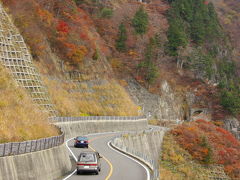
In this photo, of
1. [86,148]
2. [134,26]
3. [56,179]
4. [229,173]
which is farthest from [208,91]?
[56,179]

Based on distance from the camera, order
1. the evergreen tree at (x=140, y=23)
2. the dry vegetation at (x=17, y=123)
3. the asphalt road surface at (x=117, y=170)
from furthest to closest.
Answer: the evergreen tree at (x=140, y=23) < the asphalt road surface at (x=117, y=170) < the dry vegetation at (x=17, y=123)

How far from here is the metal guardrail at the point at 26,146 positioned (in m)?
16.2

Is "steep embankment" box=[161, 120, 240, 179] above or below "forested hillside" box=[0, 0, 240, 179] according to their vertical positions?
below

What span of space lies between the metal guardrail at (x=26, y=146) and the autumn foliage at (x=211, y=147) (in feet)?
102

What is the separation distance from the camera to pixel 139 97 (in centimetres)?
8094

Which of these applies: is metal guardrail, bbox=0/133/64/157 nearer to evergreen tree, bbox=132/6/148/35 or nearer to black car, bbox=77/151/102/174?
black car, bbox=77/151/102/174

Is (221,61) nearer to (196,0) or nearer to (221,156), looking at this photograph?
(196,0)

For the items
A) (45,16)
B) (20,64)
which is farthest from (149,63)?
(20,64)

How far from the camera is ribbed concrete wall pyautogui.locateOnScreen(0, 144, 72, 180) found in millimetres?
15984

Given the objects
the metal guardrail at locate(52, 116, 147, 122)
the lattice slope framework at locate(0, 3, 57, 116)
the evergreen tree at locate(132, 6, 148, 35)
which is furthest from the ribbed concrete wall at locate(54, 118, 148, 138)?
the evergreen tree at locate(132, 6, 148, 35)

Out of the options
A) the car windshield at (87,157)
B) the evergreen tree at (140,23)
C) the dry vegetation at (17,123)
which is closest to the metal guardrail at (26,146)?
the dry vegetation at (17,123)

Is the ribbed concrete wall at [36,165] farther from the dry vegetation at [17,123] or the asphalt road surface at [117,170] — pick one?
the dry vegetation at [17,123]

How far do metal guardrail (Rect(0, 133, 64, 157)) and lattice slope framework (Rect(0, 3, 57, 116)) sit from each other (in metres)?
24.5

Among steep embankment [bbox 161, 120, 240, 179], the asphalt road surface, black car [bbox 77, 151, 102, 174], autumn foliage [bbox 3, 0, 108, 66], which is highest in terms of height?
autumn foliage [bbox 3, 0, 108, 66]
